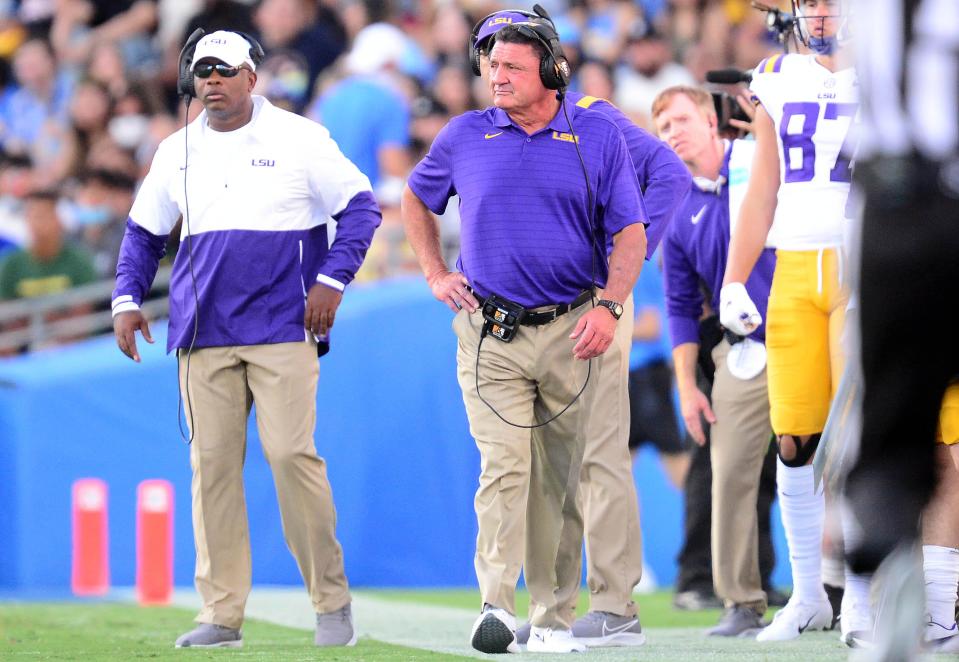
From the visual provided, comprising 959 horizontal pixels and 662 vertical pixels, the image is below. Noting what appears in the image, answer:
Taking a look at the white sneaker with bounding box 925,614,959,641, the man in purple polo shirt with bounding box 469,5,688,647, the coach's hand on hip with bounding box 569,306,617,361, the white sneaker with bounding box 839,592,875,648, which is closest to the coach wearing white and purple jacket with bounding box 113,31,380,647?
the man in purple polo shirt with bounding box 469,5,688,647

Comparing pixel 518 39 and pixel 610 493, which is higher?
pixel 518 39

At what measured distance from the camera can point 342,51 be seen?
1342cm

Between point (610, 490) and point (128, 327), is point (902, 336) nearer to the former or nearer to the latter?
point (610, 490)

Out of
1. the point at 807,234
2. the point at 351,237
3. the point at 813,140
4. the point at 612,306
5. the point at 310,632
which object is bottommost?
the point at 310,632

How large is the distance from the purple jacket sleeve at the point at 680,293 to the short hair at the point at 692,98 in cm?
62

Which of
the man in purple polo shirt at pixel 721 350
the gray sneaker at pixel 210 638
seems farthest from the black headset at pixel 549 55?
the gray sneaker at pixel 210 638

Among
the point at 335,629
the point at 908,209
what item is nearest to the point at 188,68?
Result: the point at 335,629

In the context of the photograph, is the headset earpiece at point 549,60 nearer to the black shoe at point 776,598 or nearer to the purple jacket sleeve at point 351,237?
the purple jacket sleeve at point 351,237

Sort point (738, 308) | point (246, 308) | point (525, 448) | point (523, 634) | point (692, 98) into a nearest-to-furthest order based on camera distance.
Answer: point (525, 448)
point (738, 308)
point (523, 634)
point (246, 308)
point (692, 98)

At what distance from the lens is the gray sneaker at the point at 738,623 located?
20.4 feet

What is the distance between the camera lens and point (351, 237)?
617cm

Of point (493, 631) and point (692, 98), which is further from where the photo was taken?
point (692, 98)

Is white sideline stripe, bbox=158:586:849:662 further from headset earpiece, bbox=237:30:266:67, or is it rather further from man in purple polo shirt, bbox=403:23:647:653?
headset earpiece, bbox=237:30:266:67

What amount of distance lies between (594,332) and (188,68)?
1977mm
